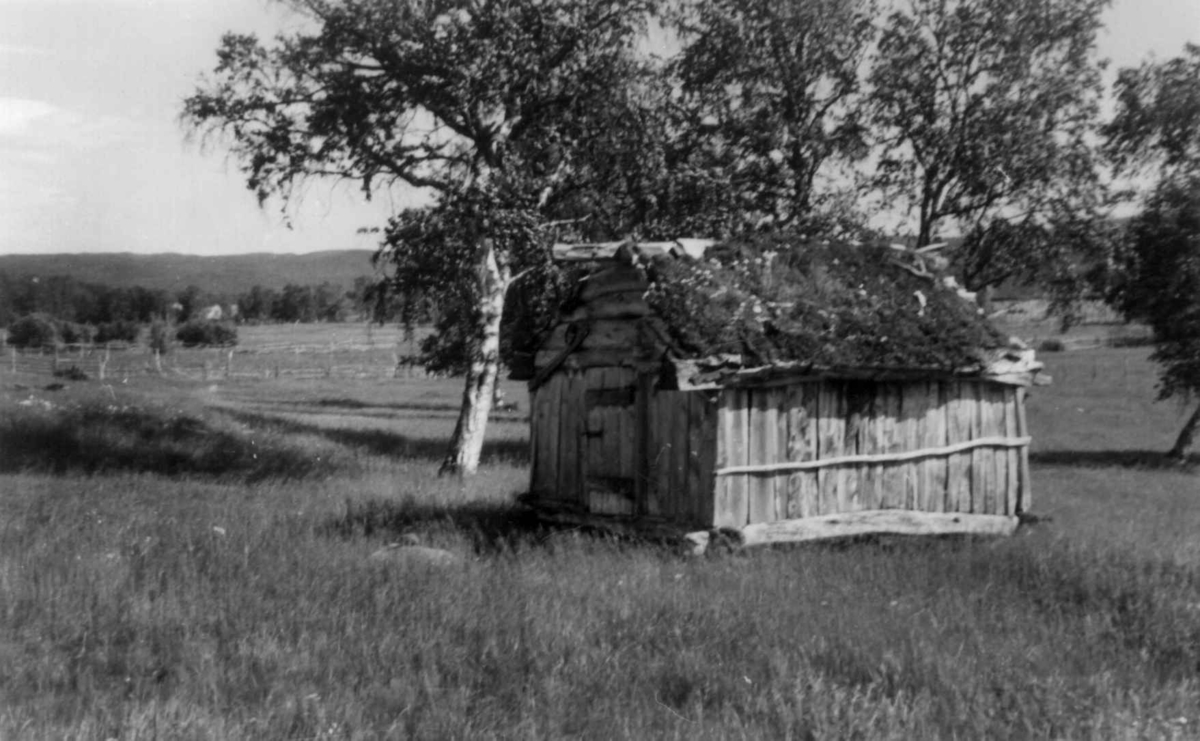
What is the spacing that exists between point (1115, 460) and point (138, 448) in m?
18.7

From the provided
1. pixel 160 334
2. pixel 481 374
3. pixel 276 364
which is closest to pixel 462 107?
pixel 481 374

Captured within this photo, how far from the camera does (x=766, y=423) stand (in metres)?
11.6

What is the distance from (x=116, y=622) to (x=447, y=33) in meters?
12.8

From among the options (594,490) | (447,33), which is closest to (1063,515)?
(594,490)

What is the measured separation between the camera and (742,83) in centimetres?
2506

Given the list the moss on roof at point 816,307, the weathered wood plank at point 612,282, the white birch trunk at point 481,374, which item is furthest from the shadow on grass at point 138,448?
the moss on roof at point 816,307

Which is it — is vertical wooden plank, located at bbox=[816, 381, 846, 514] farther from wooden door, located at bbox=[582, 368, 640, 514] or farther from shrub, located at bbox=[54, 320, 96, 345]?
shrub, located at bbox=[54, 320, 96, 345]

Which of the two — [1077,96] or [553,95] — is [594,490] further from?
[1077,96]

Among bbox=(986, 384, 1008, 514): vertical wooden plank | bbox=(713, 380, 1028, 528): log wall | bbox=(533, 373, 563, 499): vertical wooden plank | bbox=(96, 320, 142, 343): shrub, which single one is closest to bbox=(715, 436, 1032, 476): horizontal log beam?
bbox=(713, 380, 1028, 528): log wall

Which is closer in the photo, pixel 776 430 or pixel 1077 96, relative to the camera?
pixel 776 430

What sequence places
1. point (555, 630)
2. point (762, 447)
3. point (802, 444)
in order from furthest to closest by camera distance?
1. point (802, 444)
2. point (762, 447)
3. point (555, 630)

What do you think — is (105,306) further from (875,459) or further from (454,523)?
(875,459)

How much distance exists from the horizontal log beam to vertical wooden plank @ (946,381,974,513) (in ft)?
0.34

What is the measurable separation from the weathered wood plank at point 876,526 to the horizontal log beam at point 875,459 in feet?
1.80
